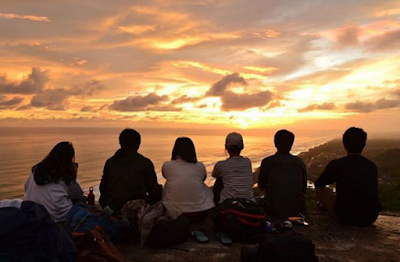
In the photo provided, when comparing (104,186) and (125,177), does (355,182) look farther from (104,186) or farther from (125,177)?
(104,186)

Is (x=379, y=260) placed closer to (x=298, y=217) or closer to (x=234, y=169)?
(x=298, y=217)

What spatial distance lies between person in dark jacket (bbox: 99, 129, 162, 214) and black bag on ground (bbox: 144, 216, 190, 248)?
3.95 feet

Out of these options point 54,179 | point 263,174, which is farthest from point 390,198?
point 54,179

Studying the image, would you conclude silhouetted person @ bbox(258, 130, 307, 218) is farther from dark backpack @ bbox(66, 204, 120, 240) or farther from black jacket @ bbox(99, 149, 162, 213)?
dark backpack @ bbox(66, 204, 120, 240)

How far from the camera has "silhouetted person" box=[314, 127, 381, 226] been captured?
734 centimetres

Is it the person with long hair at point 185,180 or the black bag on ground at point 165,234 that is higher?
the person with long hair at point 185,180

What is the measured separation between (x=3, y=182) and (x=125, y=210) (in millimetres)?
64373

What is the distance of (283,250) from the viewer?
4.75 m

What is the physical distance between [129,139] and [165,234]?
86.6 inches

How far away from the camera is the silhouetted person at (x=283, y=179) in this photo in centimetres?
779

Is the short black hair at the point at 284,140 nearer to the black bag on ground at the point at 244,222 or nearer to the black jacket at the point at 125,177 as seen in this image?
the black bag on ground at the point at 244,222

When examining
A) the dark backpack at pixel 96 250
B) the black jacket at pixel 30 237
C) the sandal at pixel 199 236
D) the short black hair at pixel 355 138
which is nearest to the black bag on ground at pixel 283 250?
the sandal at pixel 199 236

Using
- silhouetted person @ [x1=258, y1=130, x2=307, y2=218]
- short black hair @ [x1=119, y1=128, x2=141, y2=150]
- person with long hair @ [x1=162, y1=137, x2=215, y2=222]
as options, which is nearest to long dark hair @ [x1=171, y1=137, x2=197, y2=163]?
person with long hair @ [x1=162, y1=137, x2=215, y2=222]

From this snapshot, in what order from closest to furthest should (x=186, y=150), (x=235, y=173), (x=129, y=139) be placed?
(x=129, y=139) → (x=186, y=150) → (x=235, y=173)
